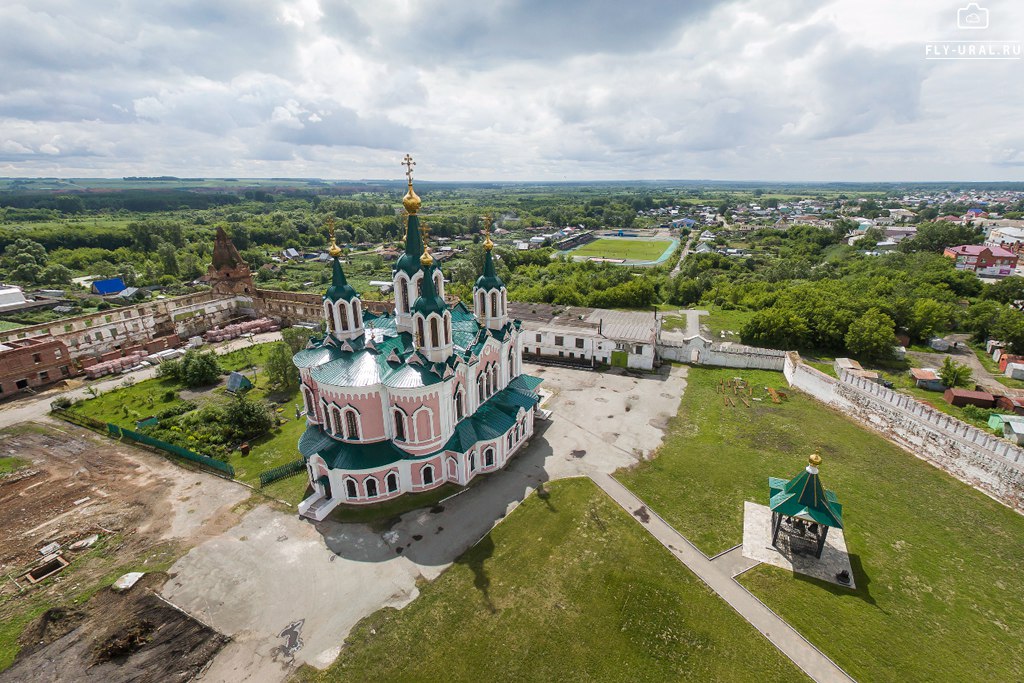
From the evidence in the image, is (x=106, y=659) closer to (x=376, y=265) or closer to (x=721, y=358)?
(x=721, y=358)

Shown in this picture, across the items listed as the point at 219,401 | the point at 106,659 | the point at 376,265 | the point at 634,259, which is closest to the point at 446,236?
the point at 376,265

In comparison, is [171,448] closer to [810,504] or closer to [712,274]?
[810,504]

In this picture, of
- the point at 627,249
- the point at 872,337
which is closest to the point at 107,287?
the point at 872,337

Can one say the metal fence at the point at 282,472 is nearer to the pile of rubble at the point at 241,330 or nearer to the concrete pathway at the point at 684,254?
the pile of rubble at the point at 241,330

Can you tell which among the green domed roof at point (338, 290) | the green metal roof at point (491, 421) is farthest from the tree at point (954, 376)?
the green domed roof at point (338, 290)

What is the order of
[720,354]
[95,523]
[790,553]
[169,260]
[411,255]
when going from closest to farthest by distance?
[790,553] → [95,523] → [411,255] → [720,354] → [169,260]

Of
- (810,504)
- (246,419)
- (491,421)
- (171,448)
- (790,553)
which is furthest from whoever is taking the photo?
(246,419)

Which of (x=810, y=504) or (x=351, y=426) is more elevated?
(x=351, y=426)
